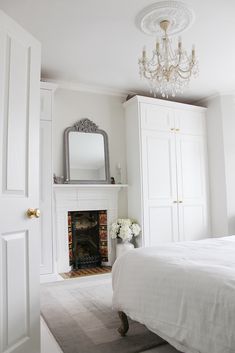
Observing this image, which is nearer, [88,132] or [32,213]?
[32,213]

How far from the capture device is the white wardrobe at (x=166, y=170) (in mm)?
4414

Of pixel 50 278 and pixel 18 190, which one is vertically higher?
pixel 18 190

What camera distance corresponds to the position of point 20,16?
2.79m

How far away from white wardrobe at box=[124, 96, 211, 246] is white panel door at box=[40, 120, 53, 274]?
1312 mm

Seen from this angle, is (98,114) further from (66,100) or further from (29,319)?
(29,319)

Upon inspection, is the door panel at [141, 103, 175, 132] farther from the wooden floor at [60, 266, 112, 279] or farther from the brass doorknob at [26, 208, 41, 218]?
the brass doorknob at [26, 208, 41, 218]

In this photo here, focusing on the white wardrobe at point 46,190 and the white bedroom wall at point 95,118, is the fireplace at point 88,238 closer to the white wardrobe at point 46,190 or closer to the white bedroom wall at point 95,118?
the white bedroom wall at point 95,118

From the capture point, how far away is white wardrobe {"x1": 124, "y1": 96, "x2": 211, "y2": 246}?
4414 mm

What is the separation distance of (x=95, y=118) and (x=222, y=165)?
7.22 ft

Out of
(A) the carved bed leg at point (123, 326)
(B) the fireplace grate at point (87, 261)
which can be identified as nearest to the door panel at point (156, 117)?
(B) the fireplace grate at point (87, 261)

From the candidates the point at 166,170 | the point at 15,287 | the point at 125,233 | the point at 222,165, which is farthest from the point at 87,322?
the point at 222,165

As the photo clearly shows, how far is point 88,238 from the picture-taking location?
452cm

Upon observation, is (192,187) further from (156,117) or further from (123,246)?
(123,246)

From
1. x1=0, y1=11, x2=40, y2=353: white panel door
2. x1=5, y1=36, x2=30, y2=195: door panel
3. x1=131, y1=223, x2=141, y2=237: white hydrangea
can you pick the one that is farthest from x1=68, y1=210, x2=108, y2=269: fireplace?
x1=5, y1=36, x2=30, y2=195: door panel
